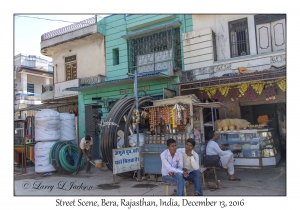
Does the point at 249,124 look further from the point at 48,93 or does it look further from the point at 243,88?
the point at 48,93

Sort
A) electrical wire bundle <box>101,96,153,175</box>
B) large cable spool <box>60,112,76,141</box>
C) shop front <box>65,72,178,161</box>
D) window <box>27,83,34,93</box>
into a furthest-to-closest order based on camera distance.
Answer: window <box>27,83,34,93</box>, shop front <box>65,72,178,161</box>, large cable spool <box>60,112,76,141</box>, electrical wire bundle <box>101,96,153,175</box>

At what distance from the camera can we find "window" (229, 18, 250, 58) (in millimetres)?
9367

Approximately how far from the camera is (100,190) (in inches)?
256

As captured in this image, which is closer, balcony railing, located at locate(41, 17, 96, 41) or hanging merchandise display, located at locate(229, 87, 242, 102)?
hanging merchandise display, located at locate(229, 87, 242, 102)

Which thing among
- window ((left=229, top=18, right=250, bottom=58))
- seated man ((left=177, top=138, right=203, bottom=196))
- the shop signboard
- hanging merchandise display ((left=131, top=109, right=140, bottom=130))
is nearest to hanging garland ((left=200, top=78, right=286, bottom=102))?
window ((left=229, top=18, right=250, bottom=58))

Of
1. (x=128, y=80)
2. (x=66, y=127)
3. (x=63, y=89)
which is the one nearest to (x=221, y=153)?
(x=128, y=80)

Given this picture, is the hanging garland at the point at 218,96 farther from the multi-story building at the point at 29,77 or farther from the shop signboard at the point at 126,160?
the multi-story building at the point at 29,77

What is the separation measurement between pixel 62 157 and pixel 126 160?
10.4ft

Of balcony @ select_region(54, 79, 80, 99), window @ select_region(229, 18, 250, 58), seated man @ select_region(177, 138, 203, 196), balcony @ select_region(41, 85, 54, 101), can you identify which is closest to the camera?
seated man @ select_region(177, 138, 203, 196)

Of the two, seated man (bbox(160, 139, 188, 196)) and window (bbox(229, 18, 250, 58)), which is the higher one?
window (bbox(229, 18, 250, 58))

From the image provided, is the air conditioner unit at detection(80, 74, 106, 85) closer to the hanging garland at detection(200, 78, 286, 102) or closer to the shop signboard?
the hanging garland at detection(200, 78, 286, 102)

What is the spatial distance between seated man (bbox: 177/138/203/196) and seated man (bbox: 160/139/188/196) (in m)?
0.16
